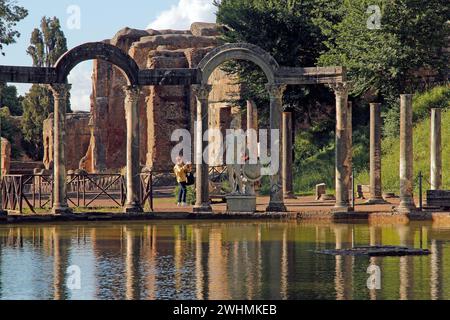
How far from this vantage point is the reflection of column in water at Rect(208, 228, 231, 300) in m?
19.8

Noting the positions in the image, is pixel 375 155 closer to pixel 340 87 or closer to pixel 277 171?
pixel 340 87

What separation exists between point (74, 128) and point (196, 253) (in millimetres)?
50085

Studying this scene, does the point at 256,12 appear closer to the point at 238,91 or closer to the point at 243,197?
the point at 238,91

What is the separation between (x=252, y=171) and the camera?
38188 mm

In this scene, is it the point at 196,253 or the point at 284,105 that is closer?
the point at 196,253

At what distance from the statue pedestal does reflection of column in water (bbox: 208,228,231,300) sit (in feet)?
21.2

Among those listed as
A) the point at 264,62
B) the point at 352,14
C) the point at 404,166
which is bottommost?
the point at 404,166

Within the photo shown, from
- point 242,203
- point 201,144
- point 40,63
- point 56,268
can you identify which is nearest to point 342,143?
point 242,203

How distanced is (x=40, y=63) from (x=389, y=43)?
1660 inches

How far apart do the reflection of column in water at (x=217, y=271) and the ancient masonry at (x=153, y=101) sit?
87.2 feet

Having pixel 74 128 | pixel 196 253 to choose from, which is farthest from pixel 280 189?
pixel 74 128

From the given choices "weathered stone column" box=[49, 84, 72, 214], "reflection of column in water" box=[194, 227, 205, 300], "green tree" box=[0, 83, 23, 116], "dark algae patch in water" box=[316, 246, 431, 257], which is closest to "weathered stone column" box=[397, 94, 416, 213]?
"reflection of column in water" box=[194, 227, 205, 300]

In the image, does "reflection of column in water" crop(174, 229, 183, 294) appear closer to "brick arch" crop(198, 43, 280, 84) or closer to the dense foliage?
"brick arch" crop(198, 43, 280, 84)

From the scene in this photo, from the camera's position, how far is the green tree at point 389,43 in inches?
1882
